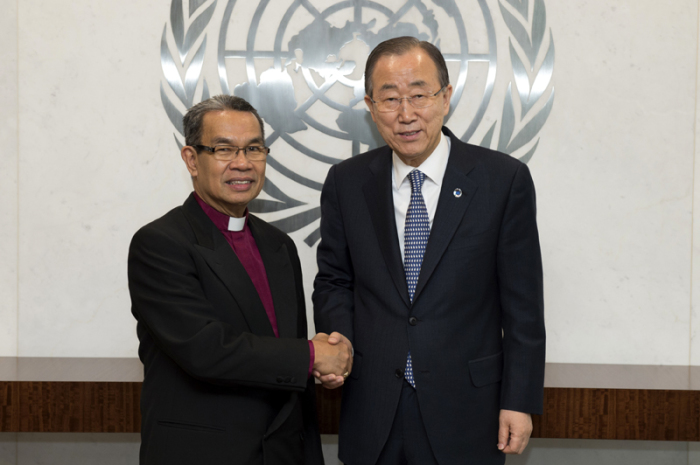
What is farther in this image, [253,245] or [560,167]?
[560,167]

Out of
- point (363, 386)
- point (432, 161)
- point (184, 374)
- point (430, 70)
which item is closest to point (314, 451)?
point (363, 386)

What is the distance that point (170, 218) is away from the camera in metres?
1.67

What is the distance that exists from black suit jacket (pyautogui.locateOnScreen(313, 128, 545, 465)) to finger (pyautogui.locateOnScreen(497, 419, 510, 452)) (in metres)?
0.03

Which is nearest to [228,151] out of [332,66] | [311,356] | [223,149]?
[223,149]

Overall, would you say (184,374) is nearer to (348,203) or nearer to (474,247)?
(348,203)

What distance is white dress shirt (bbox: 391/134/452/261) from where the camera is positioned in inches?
67.2

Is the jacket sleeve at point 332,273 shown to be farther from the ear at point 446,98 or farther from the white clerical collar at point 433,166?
the ear at point 446,98

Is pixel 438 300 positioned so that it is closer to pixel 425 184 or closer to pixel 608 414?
pixel 425 184

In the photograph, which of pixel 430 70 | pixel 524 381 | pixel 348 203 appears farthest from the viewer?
pixel 348 203

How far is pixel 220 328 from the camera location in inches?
59.6

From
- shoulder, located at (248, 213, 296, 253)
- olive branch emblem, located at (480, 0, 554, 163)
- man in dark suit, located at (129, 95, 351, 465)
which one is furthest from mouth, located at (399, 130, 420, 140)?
olive branch emblem, located at (480, 0, 554, 163)

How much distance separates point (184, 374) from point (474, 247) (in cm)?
88

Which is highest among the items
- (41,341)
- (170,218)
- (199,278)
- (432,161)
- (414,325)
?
(432,161)

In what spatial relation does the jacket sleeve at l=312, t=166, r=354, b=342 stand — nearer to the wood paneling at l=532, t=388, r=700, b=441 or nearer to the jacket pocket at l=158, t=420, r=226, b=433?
the jacket pocket at l=158, t=420, r=226, b=433
